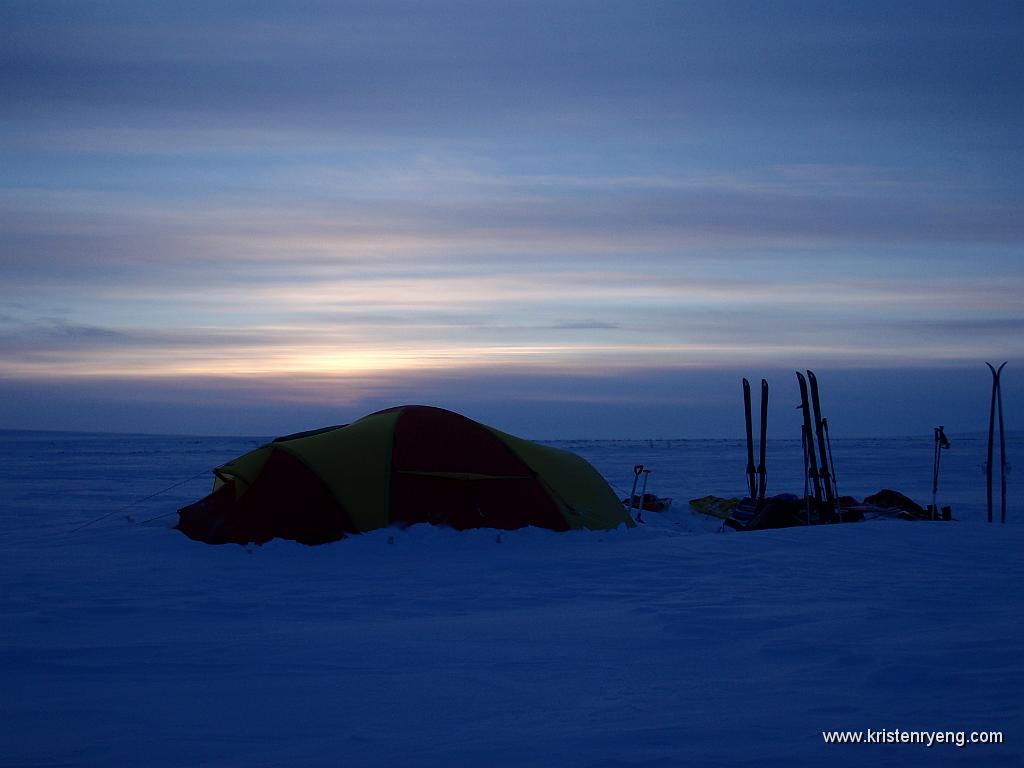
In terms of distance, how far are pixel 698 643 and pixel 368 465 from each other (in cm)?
672

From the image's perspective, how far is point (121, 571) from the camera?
1012cm

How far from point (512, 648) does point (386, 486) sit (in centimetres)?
598

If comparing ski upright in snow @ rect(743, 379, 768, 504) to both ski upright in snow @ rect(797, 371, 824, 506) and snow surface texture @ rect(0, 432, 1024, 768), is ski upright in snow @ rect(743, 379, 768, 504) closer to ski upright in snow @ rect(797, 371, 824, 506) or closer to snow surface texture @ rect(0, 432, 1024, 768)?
ski upright in snow @ rect(797, 371, 824, 506)

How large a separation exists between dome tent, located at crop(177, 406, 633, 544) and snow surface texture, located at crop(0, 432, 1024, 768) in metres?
0.37

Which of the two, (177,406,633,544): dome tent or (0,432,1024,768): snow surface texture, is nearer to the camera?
(0,432,1024,768): snow surface texture

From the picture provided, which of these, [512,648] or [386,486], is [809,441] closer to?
[386,486]

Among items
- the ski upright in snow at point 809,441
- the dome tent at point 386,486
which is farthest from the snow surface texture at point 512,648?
the ski upright in snow at point 809,441

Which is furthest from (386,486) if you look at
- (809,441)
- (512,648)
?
(809,441)

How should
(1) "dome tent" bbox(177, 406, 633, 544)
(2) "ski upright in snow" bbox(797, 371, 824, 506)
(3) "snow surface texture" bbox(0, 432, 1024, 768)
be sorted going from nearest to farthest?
(3) "snow surface texture" bbox(0, 432, 1024, 768) → (1) "dome tent" bbox(177, 406, 633, 544) → (2) "ski upright in snow" bbox(797, 371, 824, 506)

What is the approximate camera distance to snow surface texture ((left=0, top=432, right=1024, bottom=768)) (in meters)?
4.76

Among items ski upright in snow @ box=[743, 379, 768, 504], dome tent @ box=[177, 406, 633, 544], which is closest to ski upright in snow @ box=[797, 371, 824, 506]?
ski upright in snow @ box=[743, 379, 768, 504]

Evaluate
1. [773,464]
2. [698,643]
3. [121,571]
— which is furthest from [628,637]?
[773,464]

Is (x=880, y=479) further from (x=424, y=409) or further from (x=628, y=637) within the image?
(x=628, y=637)

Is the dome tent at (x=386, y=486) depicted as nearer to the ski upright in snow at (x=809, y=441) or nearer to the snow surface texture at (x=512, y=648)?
the snow surface texture at (x=512, y=648)
